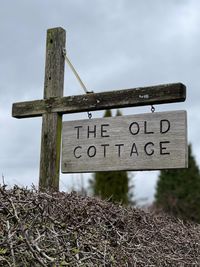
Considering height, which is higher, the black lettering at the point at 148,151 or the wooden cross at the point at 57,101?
the wooden cross at the point at 57,101

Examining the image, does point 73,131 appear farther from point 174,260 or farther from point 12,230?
point 12,230

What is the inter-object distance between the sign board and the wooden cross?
0.16 m

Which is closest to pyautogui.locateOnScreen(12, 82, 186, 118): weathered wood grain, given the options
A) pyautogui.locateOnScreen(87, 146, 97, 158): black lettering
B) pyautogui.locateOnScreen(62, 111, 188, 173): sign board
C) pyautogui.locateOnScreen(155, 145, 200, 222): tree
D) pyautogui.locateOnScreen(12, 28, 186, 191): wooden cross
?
pyautogui.locateOnScreen(12, 28, 186, 191): wooden cross

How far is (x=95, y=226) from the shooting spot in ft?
11.2

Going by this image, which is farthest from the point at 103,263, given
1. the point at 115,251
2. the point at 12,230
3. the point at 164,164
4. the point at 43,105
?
the point at 43,105

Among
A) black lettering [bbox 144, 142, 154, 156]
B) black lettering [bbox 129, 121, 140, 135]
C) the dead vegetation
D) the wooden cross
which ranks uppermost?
the wooden cross

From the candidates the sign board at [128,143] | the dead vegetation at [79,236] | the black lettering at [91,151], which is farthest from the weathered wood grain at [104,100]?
the dead vegetation at [79,236]

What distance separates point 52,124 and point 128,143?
0.89 m

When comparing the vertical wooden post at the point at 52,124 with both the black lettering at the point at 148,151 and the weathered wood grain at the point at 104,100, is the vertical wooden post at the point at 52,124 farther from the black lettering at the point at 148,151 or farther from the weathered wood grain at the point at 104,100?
the black lettering at the point at 148,151

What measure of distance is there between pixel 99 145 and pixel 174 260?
1.84 metres

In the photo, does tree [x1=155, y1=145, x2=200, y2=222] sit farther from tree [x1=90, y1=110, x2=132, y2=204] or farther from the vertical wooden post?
the vertical wooden post

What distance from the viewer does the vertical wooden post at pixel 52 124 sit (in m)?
5.53

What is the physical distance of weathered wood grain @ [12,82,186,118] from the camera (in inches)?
199

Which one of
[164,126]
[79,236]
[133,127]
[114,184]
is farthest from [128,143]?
[114,184]
